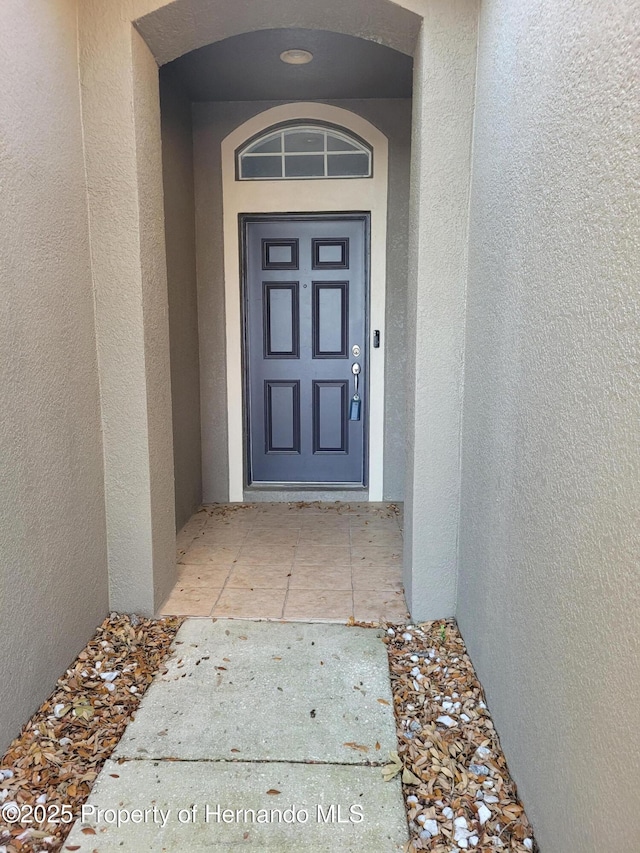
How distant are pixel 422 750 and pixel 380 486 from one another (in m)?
2.53

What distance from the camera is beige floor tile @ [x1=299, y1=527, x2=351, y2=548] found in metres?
3.60

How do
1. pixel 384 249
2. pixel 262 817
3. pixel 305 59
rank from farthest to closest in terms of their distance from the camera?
pixel 384 249 < pixel 305 59 < pixel 262 817

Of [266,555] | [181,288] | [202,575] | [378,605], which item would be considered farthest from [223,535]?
[181,288]

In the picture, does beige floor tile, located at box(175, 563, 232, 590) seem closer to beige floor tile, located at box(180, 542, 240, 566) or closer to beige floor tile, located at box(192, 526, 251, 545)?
beige floor tile, located at box(180, 542, 240, 566)

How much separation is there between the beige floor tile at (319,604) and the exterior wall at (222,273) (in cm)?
148

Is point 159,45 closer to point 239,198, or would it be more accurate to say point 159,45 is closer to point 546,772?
point 239,198

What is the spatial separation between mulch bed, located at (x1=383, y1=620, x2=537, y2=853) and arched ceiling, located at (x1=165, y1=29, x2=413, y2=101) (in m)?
3.02

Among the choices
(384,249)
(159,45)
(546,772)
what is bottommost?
(546,772)

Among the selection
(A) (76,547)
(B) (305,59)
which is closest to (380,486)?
(A) (76,547)

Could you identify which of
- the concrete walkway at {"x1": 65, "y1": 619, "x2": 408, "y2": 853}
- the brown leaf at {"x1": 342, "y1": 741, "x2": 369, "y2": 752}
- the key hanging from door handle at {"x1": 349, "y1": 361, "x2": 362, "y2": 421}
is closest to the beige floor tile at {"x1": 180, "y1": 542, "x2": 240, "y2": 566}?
the concrete walkway at {"x1": 65, "y1": 619, "x2": 408, "y2": 853}

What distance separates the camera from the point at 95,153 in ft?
7.99

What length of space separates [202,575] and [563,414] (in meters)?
2.28

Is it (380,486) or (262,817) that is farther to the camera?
(380,486)

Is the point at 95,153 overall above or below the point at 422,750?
above
